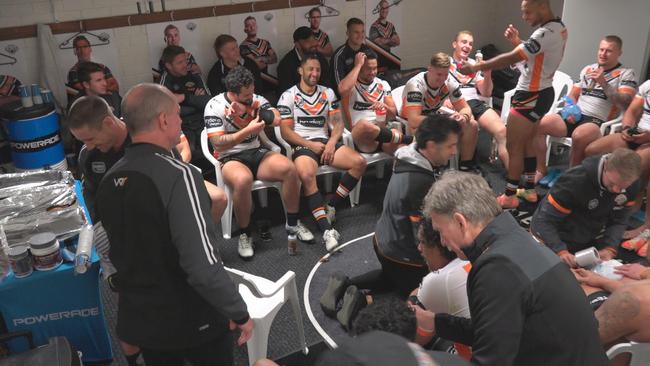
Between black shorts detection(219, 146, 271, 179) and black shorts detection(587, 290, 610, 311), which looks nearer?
black shorts detection(587, 290, 610, 311)

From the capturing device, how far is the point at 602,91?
452 centimetres

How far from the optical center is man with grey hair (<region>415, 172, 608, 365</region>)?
4.92 feet

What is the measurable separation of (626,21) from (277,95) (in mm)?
3148

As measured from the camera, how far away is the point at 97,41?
Answer: 4.71m

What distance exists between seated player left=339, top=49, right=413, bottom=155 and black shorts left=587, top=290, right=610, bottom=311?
2192 mm

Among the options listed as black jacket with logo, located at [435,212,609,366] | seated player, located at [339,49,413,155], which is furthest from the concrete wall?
black jacket with logo, located at [435,212,609,366]

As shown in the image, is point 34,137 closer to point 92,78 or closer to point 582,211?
point 92,78

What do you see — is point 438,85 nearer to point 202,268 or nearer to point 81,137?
point 81,137

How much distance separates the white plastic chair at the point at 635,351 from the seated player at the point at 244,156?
211 centimetres

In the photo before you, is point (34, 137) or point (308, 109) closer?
point (34, 137)

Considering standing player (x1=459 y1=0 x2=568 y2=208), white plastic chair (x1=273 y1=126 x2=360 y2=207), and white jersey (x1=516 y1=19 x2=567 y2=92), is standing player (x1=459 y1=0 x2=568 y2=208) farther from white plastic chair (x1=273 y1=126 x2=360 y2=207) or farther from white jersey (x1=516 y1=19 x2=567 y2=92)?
white plastic chair (x1=273 y1=126 x2=360 y2=207)

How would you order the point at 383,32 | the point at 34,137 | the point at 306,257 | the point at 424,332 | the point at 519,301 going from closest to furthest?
the point at 519,301
the point at 424,332
the point at 306,257
the point at 34,137
the point at 383,32

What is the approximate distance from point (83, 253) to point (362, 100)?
2857 mm

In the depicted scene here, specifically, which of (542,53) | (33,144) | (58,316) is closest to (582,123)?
(542,53)
